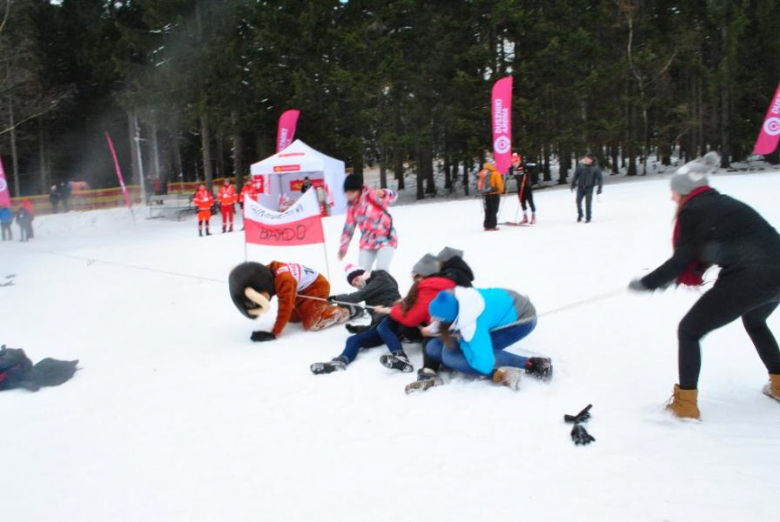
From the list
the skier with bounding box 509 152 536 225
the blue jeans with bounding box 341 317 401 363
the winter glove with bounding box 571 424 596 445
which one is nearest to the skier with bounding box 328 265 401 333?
the blue jeans with bounding box 341 317 401 363

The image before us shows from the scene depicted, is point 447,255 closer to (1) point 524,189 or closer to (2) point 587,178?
(2) point 587,178

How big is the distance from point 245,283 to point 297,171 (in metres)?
16.0

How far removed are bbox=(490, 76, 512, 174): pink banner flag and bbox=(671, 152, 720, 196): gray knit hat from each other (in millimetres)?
15306

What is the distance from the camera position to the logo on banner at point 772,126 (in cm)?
2074

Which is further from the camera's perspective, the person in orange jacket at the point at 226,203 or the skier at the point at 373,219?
the person in orange jacket at the point at 226,203

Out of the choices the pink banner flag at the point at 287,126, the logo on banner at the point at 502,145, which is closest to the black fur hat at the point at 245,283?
the logo on banner at the point at 502,145

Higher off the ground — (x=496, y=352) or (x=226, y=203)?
(x=226, y=203)

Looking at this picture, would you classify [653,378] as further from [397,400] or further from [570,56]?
[570,56]

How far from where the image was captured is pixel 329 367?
4.80 meters

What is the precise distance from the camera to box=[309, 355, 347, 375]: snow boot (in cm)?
478

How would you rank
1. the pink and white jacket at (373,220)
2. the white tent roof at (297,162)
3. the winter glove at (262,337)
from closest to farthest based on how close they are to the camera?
the winter glove at (262,337) → the pink and white jacket at (373,220) → the white tent roof at (297,162)

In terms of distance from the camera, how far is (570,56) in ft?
92.6

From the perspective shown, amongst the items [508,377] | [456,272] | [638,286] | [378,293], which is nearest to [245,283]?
[378,293]

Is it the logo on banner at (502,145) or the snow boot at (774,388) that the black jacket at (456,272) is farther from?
the logo on banner at (502,145)
